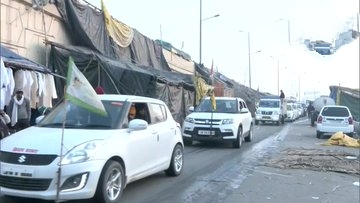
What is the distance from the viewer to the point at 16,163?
21.9ft

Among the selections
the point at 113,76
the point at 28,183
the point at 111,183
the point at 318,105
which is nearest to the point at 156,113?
the point at 111,183

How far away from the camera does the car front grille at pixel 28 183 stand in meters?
6.55

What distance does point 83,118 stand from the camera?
7.90 meters

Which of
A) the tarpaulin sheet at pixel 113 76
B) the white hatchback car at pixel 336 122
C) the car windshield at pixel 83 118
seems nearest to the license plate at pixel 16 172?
the car windshield at pixel 83 118

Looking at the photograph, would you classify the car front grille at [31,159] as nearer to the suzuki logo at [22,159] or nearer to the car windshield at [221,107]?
the suzuki logo at [22,159]

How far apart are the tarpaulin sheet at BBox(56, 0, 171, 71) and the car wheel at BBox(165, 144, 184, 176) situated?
8.39m

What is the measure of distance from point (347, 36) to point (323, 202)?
24971 mm

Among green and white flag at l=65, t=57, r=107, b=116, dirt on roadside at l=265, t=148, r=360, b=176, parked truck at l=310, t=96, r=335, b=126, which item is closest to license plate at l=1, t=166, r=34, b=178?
green and white flag at l=65, t=57, r=107, b=116

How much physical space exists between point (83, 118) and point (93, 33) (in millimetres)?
11155

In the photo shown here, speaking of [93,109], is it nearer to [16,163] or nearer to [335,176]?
[16,163]

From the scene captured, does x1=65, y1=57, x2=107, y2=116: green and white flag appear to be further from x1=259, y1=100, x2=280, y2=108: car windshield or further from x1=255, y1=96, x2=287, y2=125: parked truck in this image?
x1=259, y1=100, x2=280, y2=108: car windshield

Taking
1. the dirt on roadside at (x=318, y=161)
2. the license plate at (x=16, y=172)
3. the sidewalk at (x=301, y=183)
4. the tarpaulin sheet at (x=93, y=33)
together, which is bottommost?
the sidewalk at (x=301, y=183)

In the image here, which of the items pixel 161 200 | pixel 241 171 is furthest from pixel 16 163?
pixel 241 171

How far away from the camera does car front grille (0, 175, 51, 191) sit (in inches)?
258
